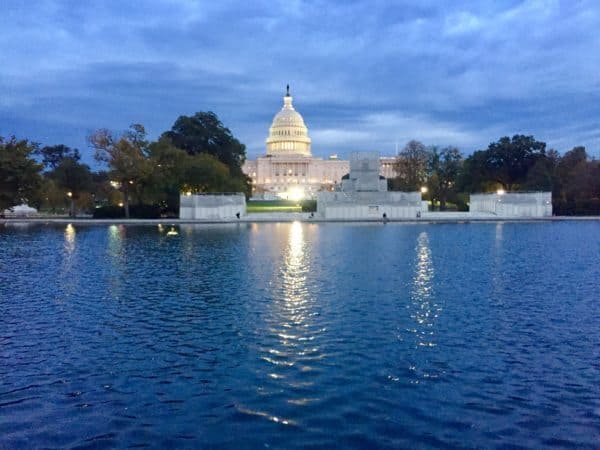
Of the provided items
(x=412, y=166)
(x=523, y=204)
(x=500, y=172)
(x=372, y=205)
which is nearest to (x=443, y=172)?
(x=412, y=166)

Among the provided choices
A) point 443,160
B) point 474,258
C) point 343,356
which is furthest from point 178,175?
point 343,356

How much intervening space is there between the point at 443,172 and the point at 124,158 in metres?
43.3

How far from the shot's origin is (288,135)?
175625 millimetres

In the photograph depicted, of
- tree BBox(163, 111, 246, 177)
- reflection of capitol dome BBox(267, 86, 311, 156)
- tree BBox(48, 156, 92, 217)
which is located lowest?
tree BBox(48, 156, 92, 217)

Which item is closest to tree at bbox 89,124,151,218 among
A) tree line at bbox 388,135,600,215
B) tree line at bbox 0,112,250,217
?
tree line at bbox 0,112,250,217

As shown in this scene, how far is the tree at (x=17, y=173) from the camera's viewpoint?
5756 cm

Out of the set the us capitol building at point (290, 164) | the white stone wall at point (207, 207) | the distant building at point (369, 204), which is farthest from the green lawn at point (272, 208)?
the us capitol building at point (290, 164)

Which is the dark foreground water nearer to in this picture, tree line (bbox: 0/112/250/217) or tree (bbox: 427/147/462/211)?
tree line (bbox: 0/112/250/217)

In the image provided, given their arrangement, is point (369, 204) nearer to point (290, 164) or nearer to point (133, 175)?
point (133, 175)

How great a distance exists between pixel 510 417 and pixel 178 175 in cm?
5745

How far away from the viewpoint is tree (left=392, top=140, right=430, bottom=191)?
77562 millimetres

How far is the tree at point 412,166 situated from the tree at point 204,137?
2307 centimetres

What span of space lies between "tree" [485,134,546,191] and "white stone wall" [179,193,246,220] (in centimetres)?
3676

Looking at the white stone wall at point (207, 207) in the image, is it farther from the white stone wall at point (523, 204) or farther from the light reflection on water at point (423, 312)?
the light reflection on water at point (423, 312)
